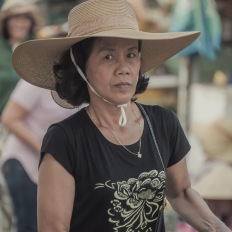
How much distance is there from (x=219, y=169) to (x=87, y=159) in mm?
2316

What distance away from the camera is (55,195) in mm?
2875

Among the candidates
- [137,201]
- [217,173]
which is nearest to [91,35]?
[137,201]

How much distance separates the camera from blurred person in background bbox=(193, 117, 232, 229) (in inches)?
187

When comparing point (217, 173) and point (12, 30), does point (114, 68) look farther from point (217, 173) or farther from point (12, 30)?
point (12, 30)

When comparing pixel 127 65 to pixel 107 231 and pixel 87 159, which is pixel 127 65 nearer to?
pixel 87 159

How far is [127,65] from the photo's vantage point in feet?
9.64

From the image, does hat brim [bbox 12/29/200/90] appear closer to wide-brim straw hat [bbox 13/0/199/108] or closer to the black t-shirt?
wide-brim straw hat [bbox 13/0/199/108]

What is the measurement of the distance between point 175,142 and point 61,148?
0.50 meters

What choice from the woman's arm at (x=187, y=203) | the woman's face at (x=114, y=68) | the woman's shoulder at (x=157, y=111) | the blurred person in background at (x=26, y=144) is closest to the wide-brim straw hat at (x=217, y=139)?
the blurred person in background at (x=26, y=144)

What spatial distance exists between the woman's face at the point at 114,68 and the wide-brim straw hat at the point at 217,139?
11.1 ft

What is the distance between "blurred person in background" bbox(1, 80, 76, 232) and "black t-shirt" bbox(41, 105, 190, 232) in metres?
1.53

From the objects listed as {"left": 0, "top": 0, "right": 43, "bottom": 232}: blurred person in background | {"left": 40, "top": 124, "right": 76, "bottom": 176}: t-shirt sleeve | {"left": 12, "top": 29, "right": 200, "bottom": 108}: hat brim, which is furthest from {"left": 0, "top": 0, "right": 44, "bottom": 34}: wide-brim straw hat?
{"left": 40, "top": 124, "right": 76, "bottom": 176}: t-shirt sleeve

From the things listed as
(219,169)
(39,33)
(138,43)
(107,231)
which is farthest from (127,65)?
(39,33)

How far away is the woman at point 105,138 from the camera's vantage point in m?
2.88
